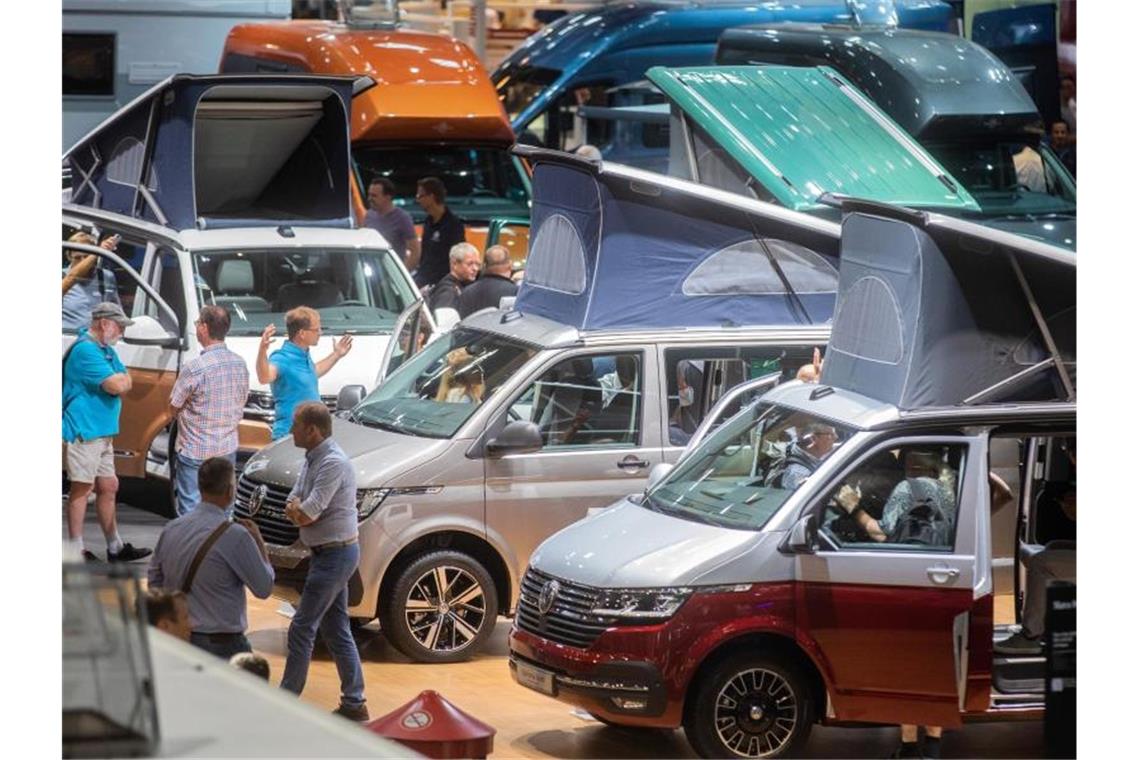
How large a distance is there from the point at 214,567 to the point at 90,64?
1163 centimetres

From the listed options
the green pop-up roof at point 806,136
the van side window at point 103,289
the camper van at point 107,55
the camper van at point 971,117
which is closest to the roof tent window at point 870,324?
the green pop-up roof at point 806,136

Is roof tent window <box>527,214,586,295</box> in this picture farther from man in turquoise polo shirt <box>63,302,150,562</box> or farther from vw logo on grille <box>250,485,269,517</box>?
man in turquoise polo shirt <box>63,302,150,562</box>

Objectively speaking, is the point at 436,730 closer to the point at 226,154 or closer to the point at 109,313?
the point at 109,313

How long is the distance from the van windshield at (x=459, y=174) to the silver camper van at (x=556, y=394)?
22.0ft

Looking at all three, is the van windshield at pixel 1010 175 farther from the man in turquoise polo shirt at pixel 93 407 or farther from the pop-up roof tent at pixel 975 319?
the pop-up roof tent at pixel 975 319

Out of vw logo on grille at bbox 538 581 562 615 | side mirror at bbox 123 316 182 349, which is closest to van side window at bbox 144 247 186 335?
side mirror at bbox 123 316 182 349

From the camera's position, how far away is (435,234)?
17062 millimetres

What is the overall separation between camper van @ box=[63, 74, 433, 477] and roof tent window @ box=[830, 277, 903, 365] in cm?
397

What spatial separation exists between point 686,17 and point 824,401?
42.1ft

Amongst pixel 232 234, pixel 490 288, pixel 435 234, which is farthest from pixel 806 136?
pixel 232 234

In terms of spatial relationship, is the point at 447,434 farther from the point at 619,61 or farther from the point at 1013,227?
the point at 619,61

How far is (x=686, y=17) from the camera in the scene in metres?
22.2

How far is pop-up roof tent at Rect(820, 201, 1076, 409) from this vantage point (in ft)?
31.9

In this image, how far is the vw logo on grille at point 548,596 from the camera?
31.7ft
